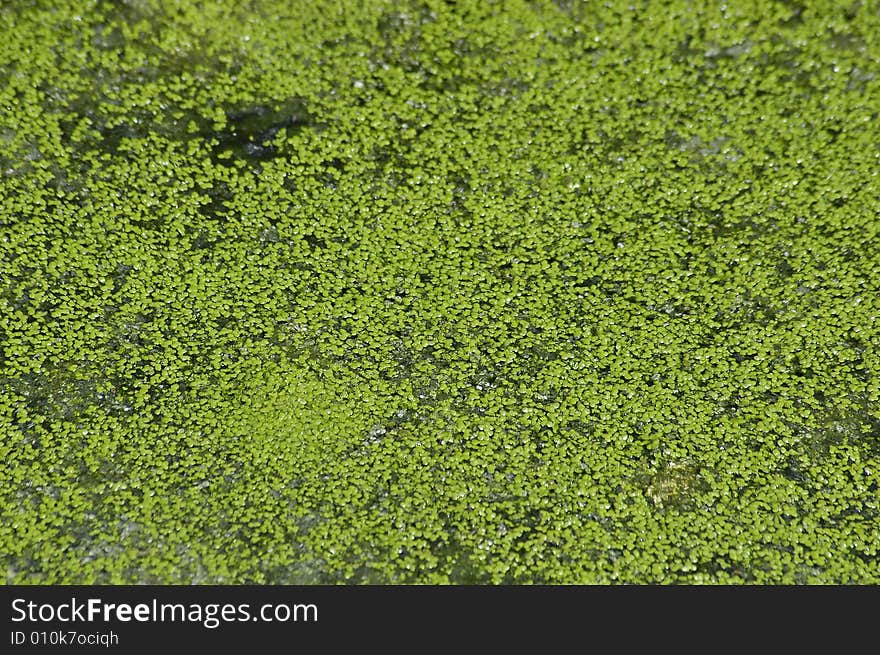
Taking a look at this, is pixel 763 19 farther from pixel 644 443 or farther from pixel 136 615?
pixel 136 615

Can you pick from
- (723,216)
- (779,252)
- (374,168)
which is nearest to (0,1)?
(374,168)

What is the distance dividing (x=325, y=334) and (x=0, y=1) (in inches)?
74.6

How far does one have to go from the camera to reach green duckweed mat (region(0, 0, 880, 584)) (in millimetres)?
2072

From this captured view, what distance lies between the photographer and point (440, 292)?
2400 mm

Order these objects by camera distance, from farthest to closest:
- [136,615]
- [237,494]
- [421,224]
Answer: [421,224] → [237,494] → [136,615]

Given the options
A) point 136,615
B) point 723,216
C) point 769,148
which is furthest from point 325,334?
point 769,148

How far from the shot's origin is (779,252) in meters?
2.45

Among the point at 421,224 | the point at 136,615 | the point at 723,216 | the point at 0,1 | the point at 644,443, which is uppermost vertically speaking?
the point at 0,1

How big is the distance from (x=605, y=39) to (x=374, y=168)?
106cm

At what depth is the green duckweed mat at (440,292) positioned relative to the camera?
2.07m

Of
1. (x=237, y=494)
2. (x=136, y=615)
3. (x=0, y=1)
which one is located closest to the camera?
(x=136, y=615)

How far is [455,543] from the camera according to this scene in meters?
2.06

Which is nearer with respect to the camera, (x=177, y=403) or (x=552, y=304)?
(x=177, y=403)

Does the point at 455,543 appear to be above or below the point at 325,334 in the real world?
below
